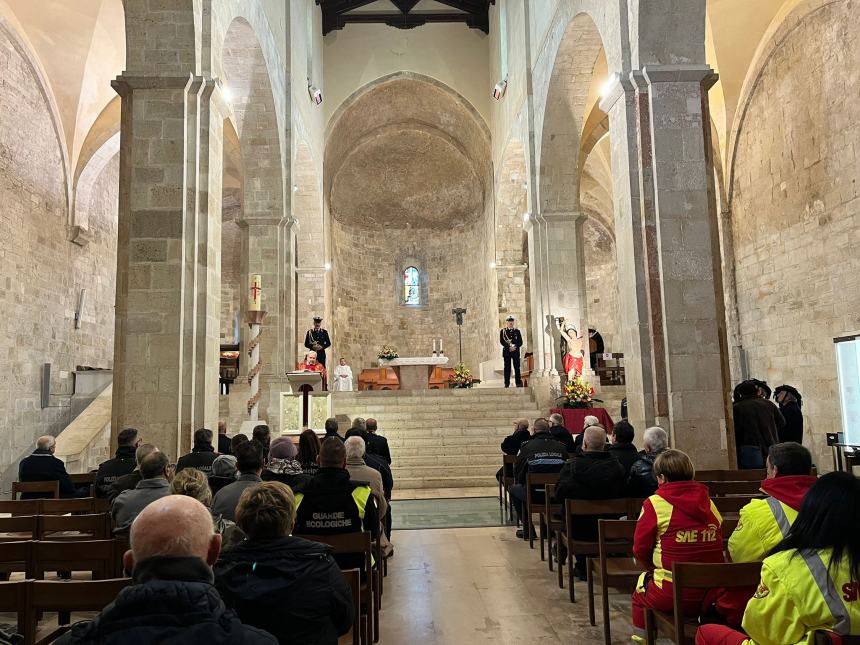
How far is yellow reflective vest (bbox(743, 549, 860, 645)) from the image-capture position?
1918 mm

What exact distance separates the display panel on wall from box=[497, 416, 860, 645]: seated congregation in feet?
13.4

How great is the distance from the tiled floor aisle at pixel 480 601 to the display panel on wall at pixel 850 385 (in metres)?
5.21

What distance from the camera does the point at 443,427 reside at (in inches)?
507

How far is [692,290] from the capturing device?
7.74 meters

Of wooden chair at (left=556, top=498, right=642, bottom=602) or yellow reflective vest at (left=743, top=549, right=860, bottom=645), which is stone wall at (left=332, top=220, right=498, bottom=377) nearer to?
wooden chair at (left=556, top=498, right=642, bottom=602)

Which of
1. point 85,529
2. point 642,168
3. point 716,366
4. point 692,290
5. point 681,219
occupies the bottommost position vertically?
point 85,529

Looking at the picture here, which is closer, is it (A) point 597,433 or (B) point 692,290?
(A) point 597,433

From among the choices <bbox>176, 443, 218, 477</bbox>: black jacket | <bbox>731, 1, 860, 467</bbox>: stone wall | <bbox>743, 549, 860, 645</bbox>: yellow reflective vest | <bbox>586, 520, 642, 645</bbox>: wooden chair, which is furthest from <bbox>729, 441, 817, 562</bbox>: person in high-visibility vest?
<bbox>731, 1, 860, 467</bbox>: stone wall

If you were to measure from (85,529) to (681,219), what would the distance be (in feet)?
21.6

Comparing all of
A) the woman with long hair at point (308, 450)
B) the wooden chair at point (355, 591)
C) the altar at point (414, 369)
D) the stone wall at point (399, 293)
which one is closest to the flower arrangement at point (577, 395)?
the altar at point (414, 369)

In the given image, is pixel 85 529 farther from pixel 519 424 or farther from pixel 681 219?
pixel 681 219

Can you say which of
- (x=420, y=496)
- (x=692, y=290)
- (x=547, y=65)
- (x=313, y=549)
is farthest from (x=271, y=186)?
(x=313, y=549)

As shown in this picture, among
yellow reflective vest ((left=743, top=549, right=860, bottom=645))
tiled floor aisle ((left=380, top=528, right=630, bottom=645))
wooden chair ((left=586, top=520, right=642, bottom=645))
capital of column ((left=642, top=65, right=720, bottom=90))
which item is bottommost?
tiled floor aisle ((left=380, top=528, right=630, bottom=645))

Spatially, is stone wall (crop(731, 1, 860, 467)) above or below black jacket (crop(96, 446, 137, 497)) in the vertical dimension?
above
